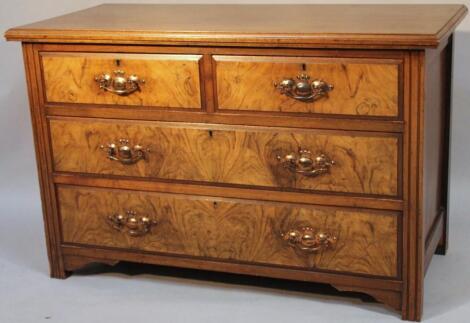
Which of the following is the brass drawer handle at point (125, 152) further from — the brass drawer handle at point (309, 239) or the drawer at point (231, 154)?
the brass drawer handle at point (309, 239)

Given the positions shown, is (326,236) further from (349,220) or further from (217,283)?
(217,283)

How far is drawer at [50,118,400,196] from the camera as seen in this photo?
2.92 meters

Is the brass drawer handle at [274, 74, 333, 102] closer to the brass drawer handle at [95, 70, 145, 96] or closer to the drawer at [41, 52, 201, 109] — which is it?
the drawer at [41, 52, 201, 109]

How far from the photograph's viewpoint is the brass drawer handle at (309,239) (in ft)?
9.91

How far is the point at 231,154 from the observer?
3.05m

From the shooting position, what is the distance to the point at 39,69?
10.5 ft

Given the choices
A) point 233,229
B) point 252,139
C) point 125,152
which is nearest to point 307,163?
point 252,139

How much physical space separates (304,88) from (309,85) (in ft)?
0.05

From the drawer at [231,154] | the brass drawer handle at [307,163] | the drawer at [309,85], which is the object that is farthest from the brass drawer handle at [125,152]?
the brass drawer handle at [307,163]

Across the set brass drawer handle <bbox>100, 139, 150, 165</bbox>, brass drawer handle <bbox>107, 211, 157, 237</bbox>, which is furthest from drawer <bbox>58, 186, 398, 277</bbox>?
brass drawer handle <bbox>100, 139, 150, 165</bbox>

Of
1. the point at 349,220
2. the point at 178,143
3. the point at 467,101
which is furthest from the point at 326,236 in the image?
the point at 467,101

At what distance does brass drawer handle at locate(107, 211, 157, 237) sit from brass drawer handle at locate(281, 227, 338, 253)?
0.42 m

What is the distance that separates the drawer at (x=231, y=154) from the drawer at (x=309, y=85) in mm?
67

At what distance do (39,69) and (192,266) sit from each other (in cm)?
72
